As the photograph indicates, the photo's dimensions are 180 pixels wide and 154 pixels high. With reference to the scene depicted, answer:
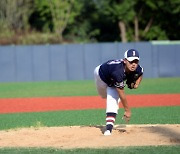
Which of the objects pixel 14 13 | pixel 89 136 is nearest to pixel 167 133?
pixel 89 136

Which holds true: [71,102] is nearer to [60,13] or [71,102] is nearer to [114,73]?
[114,73]

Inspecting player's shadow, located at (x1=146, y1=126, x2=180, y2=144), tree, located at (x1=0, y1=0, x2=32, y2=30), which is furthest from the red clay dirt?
tree, located at (x1=0, y1=0, x2=32, y2=30)

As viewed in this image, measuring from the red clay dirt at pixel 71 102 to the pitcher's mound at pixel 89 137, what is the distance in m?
4.80

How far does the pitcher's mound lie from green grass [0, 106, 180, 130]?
3.68 ft

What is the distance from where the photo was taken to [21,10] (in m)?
41.9

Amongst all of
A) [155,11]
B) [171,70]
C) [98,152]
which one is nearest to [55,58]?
[171,70]

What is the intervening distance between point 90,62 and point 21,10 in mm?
15654

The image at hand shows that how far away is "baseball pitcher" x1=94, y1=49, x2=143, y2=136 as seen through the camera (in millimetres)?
8070

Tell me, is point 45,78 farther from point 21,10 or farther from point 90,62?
point 21,10

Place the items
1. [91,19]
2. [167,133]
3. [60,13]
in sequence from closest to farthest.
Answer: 1. [167,133]
2. [60,13]
3. [91,19]

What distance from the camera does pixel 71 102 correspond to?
16.1 m

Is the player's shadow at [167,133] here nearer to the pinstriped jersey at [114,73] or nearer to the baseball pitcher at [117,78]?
the baseball pitcher at [117,78]

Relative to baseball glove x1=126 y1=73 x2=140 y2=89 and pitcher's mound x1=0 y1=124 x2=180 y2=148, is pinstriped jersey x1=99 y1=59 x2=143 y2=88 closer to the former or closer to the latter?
baseball glove x1=126 y1=73 x2=140 y2=89

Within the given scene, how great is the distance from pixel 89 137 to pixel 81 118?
3.35 metres
